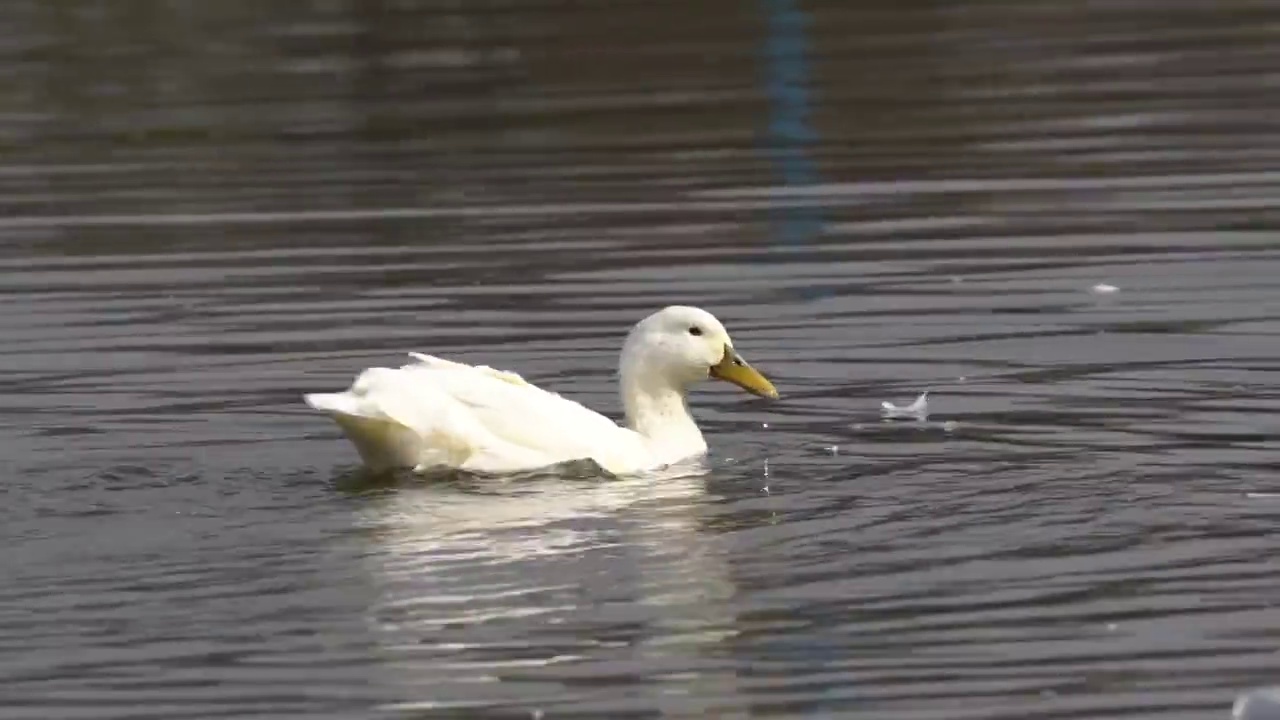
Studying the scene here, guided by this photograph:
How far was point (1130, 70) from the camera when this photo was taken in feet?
71.7

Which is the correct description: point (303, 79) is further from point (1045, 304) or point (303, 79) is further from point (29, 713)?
point (29, 713)

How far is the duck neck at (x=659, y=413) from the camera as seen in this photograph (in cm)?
1209

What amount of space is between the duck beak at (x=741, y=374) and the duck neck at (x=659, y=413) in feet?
0.62

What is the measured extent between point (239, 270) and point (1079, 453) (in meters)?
5.69

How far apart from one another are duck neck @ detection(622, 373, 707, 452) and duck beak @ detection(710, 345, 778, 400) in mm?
189

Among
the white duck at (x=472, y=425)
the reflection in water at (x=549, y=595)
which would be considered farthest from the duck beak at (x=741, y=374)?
the reflection in water at (x=549, y=595)

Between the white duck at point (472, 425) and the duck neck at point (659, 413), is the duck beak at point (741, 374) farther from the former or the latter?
the white duck at point (472, 425)

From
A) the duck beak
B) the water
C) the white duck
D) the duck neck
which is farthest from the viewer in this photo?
the duck beak

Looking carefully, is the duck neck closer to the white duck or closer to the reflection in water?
the white duck

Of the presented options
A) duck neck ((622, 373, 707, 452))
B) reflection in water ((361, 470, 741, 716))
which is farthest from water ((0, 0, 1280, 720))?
duck neck ((622, 373, 707, 452))

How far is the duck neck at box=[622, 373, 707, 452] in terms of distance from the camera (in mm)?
12086

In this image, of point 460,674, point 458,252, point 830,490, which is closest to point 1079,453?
point 830,490

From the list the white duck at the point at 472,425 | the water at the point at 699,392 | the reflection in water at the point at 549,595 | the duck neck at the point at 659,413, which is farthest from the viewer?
the duck neck at the point at 659,413

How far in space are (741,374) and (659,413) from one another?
1.21 ft
